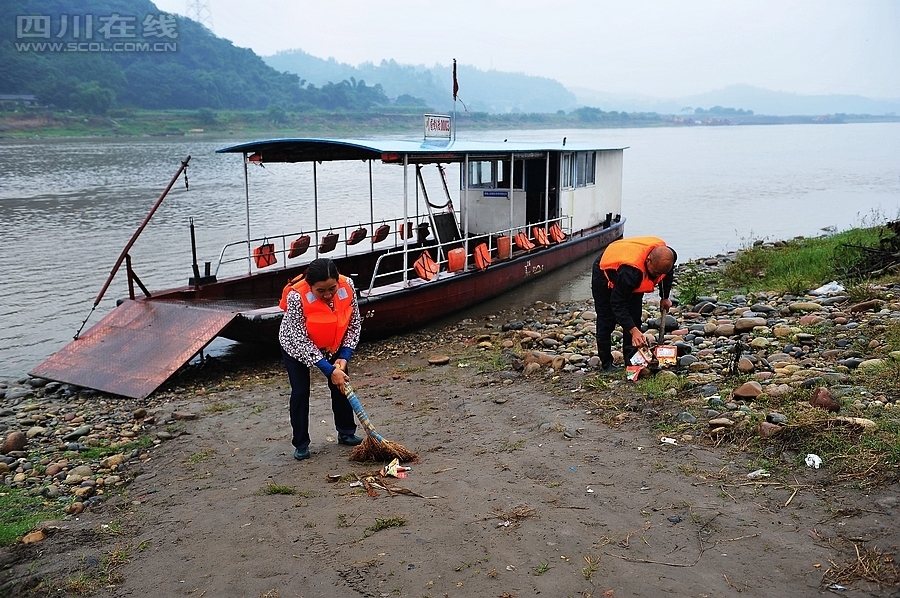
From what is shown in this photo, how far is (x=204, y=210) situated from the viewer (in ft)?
90.4

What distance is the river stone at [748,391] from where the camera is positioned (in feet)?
18.7

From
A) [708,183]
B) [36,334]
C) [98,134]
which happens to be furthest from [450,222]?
[98,134]

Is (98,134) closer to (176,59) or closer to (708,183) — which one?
(176,59)

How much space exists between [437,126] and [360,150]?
11.0 feet

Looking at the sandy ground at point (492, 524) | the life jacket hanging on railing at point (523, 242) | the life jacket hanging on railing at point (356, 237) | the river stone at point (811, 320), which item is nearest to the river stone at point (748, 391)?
the sandy ground at point (492, 524)

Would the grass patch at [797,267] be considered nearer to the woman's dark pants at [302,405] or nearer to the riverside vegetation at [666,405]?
the riverside vegetation at [666,405]

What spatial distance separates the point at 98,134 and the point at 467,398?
65.6m

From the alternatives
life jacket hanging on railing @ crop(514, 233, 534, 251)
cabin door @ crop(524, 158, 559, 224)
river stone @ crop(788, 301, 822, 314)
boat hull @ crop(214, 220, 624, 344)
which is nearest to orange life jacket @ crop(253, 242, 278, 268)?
boat hull @ crop(214, 220, 624, 344)

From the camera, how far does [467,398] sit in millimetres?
7199

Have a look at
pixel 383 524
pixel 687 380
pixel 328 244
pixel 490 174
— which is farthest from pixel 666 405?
Result: pixel 490 174

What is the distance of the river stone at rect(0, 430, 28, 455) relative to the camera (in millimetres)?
6859

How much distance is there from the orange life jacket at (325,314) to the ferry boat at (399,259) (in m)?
3.81

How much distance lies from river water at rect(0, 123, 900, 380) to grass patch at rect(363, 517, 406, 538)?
7888 mm

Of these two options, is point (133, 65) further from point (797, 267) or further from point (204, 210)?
point (797, 267)
